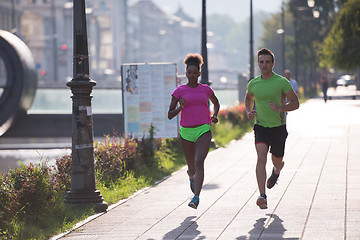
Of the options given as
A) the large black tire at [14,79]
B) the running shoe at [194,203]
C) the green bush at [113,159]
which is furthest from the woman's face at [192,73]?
the large black tire at [14,79]

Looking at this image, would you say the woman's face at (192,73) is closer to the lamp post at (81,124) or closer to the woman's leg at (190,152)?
the woman's leg at (190,152)

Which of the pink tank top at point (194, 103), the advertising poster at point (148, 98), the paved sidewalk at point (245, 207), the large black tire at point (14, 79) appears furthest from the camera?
the large black tire at point (14, 79)

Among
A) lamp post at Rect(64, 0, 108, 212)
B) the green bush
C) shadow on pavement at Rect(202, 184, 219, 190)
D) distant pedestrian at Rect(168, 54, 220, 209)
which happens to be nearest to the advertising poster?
the green bush

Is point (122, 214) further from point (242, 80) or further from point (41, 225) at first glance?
point (242, 80)

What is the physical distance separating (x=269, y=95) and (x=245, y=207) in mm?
1405

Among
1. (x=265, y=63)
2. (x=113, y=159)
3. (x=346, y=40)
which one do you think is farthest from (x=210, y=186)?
(x=346, y=40)

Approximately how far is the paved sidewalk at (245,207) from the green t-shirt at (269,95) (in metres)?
1.01

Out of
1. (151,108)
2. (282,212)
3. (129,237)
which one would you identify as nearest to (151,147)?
(151,108)

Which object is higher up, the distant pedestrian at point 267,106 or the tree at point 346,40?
the tree at point 346,40

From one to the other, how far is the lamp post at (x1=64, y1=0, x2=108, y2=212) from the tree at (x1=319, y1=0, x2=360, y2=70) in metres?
37.6

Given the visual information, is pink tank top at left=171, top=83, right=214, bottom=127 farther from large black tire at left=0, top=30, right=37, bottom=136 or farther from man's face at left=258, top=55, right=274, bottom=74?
large black tire at left=0, top=30, right=37, bottom=136

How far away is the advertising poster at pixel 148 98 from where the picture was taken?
16.5m

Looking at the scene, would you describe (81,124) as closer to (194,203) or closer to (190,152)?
(190,152)

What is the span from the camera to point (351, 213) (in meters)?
9.19
